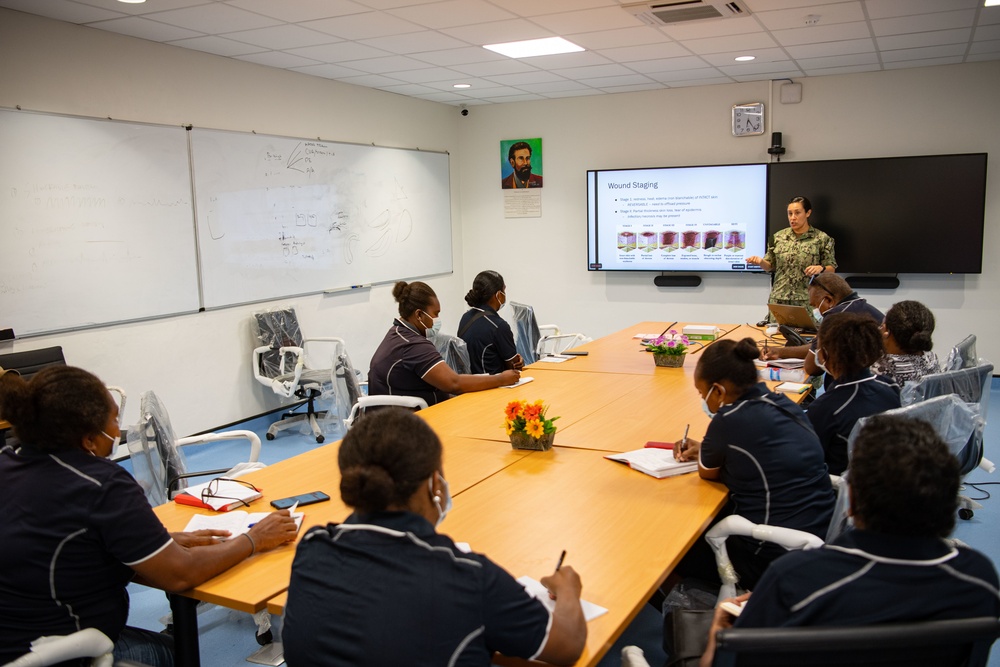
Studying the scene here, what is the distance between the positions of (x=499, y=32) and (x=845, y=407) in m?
3.53

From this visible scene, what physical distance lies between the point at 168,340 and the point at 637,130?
198 inches

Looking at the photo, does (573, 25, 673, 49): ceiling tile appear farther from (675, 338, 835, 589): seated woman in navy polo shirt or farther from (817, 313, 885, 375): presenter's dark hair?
(675, 338, 835, 589): seated woman in navy polo shirt

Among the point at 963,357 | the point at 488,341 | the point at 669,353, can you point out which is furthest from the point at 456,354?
the point at 963,357

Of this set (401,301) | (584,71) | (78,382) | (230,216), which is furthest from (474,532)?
(584,71)

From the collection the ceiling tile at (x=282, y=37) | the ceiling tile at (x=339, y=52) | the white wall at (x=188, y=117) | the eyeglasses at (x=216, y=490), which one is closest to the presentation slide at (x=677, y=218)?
the white wall at (x=188, y=117)

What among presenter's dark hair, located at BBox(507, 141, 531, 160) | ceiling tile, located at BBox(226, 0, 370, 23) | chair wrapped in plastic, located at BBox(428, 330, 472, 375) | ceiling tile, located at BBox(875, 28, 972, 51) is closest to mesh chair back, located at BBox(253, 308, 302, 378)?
chair wrapped in plastic, located at BBox(428, 330, 472, 375)

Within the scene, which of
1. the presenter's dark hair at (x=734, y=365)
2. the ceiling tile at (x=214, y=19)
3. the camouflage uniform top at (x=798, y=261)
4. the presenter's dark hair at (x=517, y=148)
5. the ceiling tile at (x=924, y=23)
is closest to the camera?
the presenter's dark hair at (x=734, y=365)

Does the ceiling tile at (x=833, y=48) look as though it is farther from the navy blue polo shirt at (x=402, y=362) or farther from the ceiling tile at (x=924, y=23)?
the navy blue polo shirt at (x=402, y=362)

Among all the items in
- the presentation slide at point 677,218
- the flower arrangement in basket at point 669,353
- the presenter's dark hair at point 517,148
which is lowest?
the flower arrangement in basket at point 669,353

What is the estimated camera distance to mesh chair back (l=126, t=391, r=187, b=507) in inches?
120

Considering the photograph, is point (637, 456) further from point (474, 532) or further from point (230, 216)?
point (230, 216)

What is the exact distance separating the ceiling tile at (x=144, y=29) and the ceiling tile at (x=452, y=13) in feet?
4.82

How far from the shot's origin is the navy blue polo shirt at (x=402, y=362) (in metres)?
4.02

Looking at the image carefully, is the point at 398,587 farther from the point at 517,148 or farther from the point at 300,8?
the point at 517,148
